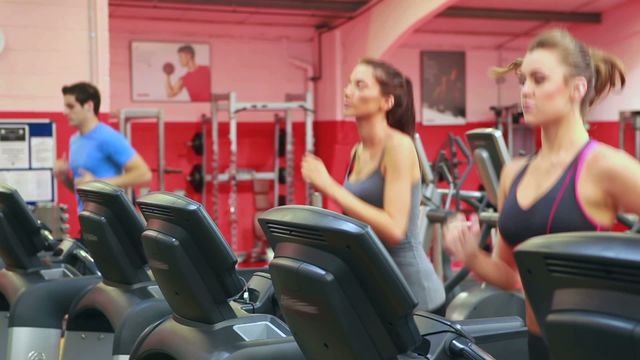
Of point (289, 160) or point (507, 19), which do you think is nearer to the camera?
point (289, 160)

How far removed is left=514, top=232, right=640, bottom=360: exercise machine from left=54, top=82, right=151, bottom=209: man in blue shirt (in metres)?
3.08

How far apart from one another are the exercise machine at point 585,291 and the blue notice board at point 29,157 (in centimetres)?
527

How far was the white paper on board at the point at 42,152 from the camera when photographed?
5891mm

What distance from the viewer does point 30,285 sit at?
119 inches

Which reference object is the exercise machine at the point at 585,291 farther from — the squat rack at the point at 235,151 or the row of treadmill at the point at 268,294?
the squat rack at the point at 235,151

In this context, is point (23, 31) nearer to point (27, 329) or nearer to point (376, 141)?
point (27, 329)

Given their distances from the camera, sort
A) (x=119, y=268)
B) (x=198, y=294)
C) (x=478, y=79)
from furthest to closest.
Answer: (x=478, y=79) < (x=119, y=268) < (x=198, y=294)

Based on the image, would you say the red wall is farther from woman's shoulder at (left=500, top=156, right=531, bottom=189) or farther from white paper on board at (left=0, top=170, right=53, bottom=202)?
woman's shoulder at (left=500, top=156, right=531, bottom=189)

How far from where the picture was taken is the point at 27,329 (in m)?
2.95

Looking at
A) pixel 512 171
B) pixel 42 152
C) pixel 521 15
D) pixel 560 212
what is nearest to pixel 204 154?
pixel 42 152

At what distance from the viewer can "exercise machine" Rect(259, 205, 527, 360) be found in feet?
4.73

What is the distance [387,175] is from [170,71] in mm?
6735


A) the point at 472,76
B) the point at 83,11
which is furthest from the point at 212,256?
the point at 472,76

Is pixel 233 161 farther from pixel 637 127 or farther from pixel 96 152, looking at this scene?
pixel 637 127
